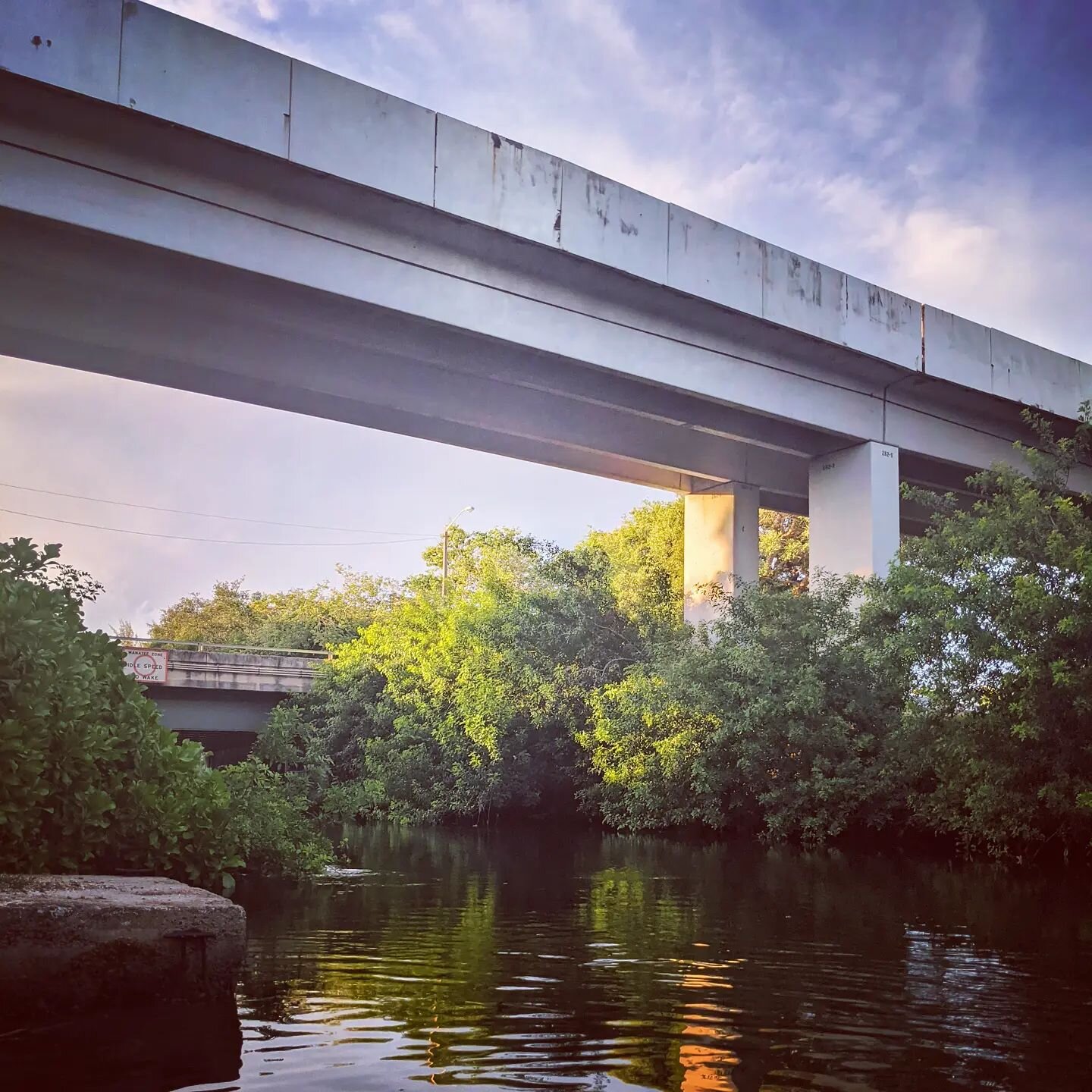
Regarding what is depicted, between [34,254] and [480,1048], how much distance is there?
13.6 m

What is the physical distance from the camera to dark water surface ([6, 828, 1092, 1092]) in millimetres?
4688

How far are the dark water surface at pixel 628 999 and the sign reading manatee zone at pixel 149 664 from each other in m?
20.5

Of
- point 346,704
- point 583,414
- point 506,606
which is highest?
point 583,414

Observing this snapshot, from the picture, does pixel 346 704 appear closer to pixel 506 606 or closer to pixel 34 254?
pixel 506 606

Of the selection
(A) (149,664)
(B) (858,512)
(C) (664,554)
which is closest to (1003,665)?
(B) (858,512)

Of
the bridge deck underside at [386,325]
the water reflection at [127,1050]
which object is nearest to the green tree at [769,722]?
the bridge deck underside at [386,325]

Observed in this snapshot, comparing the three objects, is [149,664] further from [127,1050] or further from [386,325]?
[127,1050]

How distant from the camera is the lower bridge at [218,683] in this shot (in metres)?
32.7

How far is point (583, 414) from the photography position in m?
22.1

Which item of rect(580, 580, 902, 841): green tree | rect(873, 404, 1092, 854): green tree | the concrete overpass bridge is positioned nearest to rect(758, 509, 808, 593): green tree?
the concrete overpass bridge

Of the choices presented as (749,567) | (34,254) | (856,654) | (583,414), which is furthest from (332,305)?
(749,567)

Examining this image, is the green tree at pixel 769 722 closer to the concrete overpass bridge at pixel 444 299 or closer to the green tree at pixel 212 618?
the concrete overpass bridge at pixel 444 299

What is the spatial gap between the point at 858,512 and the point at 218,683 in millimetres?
19692

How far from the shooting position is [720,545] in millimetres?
25703
